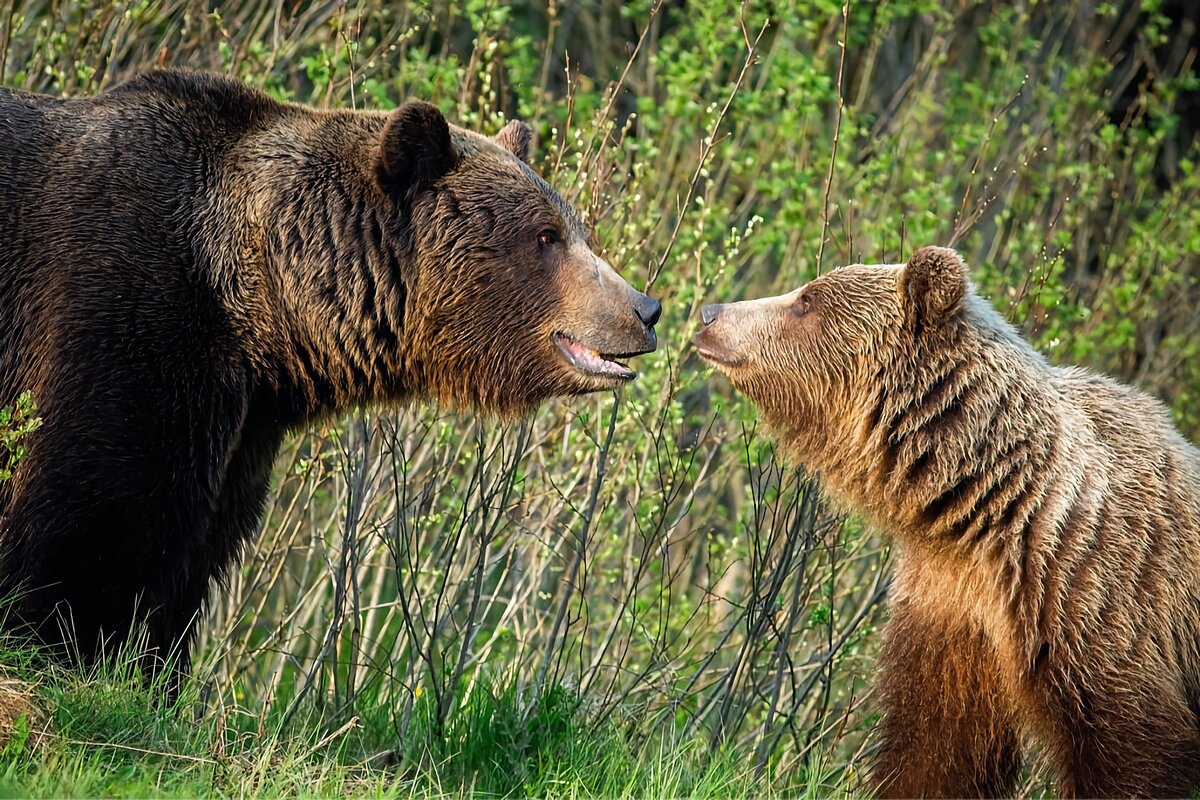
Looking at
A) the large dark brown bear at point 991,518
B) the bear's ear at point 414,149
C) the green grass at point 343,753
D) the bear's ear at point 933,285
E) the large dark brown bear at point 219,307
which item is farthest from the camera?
the bear's ear at point 933,285

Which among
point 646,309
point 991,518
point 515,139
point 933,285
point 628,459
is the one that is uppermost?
point 515,139

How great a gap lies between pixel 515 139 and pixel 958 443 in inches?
→ 86.0

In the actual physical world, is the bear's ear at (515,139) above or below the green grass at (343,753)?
above

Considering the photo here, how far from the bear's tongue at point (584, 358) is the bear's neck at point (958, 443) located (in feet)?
3.33

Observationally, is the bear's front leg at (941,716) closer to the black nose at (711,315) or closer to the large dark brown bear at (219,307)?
the black nose at (711,315)

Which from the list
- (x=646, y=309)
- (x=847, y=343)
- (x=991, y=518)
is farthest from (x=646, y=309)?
(x=991, y=518)

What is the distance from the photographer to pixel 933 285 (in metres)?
5.95

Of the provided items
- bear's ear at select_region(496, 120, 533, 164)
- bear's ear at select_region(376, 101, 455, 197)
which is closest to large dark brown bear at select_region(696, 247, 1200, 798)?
bear's ear at select_region(496, 120, 533, 164)

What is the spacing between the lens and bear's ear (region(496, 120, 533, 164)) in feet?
21.2

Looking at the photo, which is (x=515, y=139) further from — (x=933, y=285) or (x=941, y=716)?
(x=941, y=716)

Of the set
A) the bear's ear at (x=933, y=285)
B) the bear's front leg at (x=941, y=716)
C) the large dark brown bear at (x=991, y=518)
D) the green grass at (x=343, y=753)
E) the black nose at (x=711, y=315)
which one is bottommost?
the green grass at (x=343, y=753)

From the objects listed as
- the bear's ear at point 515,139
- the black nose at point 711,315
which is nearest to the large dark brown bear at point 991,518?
the black nose at point 711,315

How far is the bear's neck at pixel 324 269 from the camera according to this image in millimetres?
5887

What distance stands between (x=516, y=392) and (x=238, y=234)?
124 cm
